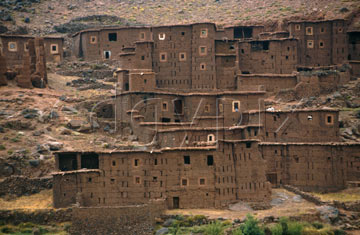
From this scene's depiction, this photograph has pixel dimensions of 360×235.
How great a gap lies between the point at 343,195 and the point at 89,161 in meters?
18.2

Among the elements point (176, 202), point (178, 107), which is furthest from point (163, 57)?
point (176, 202)

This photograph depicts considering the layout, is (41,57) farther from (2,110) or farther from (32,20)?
(32,20)

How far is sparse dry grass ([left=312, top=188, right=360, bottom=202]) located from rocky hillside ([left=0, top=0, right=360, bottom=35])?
26923mm

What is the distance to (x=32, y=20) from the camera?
291 ft

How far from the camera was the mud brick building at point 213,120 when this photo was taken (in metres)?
55.2

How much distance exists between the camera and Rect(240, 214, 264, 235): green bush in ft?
169

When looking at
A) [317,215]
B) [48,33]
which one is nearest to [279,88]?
[317,215]

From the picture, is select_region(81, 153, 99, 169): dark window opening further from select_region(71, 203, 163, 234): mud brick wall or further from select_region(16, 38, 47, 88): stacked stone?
select_region(16, 38, 47, 88): stacked stone

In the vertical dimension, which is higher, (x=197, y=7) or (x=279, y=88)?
(x=197, y=7)

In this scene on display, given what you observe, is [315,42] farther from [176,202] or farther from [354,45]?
[176,202]

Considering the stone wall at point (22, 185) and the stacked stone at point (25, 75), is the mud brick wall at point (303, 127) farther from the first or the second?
the stacked stone at point (25, 75)

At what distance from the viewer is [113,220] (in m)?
53.3

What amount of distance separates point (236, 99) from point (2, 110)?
18.7 m

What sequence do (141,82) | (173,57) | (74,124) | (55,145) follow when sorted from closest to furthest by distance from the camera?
(55,145)
(74,124)
(141,82)
(173,57)
